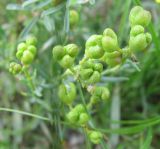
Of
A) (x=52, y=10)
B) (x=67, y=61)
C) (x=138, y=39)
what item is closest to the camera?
(x=138, y=39)

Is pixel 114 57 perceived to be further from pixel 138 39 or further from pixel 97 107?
pixel 97 107

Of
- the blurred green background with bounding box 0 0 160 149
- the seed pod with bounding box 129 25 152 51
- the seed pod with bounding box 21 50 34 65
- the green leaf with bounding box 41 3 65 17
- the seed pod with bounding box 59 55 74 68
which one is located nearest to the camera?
the seed pod with bounding box 129 25 152 51

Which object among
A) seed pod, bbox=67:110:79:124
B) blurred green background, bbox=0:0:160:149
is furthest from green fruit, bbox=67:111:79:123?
blurred green background, bbox=0:0:160:149

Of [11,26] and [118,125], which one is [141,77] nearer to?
[118,125]

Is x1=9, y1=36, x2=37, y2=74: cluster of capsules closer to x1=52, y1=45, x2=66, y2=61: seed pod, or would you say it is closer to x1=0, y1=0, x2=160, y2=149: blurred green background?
x1=52, y1=45, x2=66, y2=61: seed pod

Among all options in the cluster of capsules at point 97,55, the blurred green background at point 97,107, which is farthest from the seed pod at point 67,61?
the blurred green background at point 97,107

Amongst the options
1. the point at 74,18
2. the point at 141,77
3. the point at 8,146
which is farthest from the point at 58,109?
the point at 141,77

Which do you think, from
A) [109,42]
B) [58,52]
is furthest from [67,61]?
[109,42]
